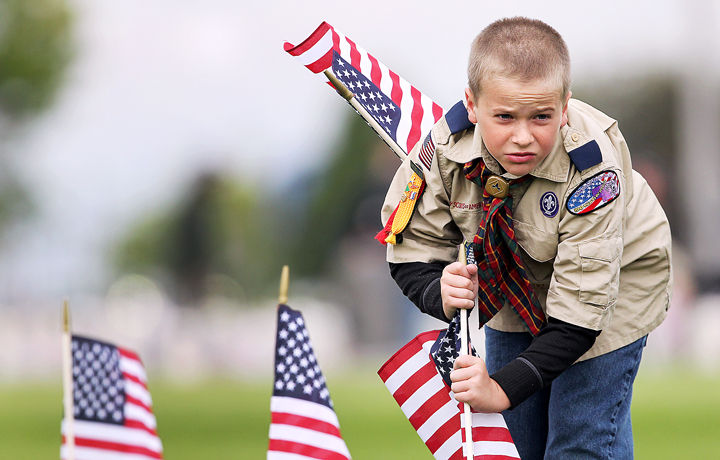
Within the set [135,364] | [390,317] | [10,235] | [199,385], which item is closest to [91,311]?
[10,235]

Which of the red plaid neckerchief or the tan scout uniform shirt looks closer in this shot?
the tan scout uniform shirt

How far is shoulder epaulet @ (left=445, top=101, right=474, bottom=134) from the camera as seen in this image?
11.7 ft

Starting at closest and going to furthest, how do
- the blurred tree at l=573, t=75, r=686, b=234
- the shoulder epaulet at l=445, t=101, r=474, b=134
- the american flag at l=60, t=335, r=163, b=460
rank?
the shoulder epaulet at l=445, t=101, r=474, b=134 < the american flag at l=60, t=335, r=163, b=460 < the blurred tree at l=573, t=75, r=686, b=234

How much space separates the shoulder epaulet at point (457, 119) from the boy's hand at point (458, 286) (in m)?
0.40

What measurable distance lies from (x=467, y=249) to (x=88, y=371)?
1329 mm

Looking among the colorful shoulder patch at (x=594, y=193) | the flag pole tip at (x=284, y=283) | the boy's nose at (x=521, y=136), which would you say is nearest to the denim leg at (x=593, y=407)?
the colorful shoulder patch at (x=594, y=193)

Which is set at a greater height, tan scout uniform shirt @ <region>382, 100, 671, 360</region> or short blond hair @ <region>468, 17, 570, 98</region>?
short blond hair @ <region>468, 17, 570, 98</region>

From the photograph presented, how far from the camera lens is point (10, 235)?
27.5 metres

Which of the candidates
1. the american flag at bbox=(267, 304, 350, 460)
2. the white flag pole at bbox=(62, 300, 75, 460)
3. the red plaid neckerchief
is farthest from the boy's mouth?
the white flag pole at bbox=(62, 300, 75, 460)

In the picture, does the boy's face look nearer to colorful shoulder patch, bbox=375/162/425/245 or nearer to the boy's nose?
the boy's nose

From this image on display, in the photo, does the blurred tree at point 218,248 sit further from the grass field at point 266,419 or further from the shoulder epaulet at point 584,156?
the shoulder epaulet at point 584,156

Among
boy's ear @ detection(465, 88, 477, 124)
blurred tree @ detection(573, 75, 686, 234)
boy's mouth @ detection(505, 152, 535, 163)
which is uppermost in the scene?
blurred tree @ detection(573, 75, 686, 234)

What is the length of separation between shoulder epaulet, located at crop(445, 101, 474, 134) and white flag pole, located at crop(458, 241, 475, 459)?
13.3 inches

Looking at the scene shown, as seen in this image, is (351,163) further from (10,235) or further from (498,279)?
(498,279)
